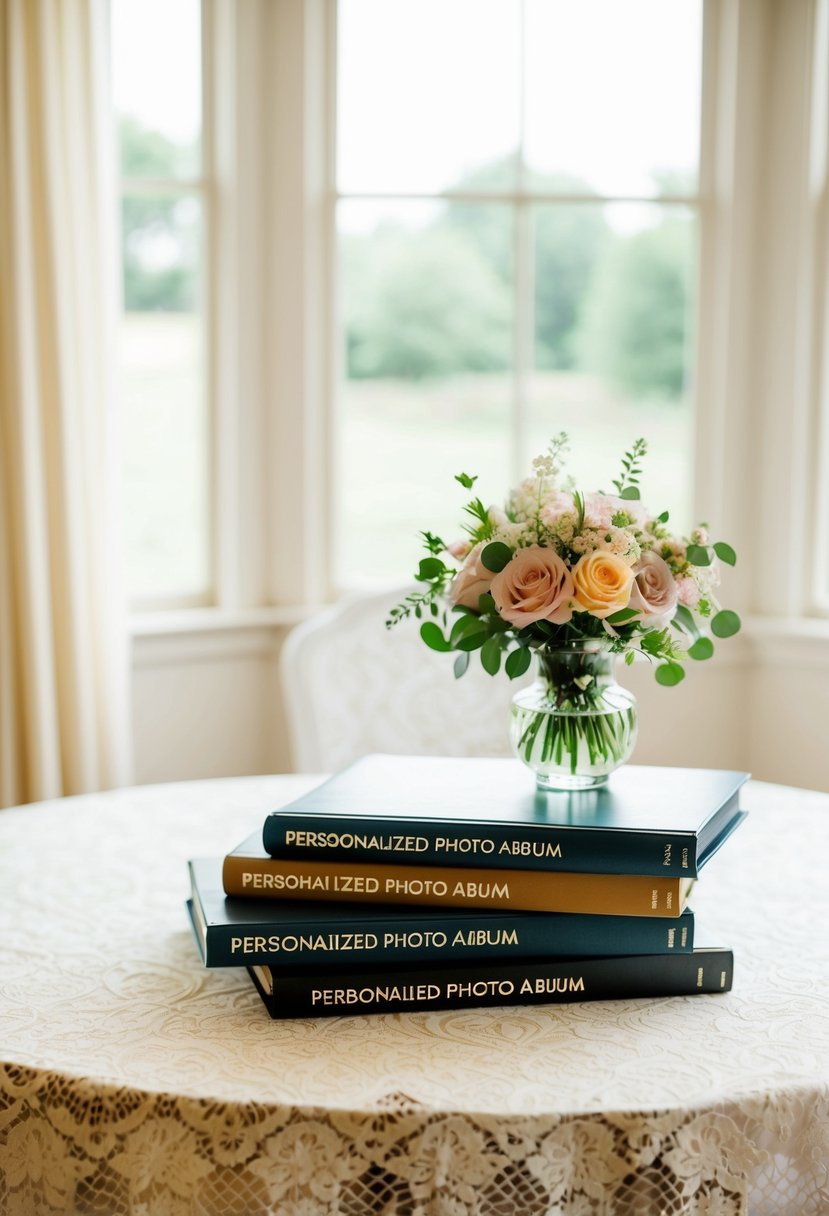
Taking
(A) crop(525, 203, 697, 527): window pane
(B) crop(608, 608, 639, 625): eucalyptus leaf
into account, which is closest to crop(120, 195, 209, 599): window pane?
(A) crop(525, 203, 697, 527): window pane

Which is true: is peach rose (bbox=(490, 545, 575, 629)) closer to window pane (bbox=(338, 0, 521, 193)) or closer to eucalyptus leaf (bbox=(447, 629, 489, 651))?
eucalyptus leaf (bbox=(447, 629, 489, 651))

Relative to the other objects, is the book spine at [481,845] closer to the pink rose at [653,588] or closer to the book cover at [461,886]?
the book cover at [461,886]

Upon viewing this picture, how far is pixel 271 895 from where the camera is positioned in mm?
1165

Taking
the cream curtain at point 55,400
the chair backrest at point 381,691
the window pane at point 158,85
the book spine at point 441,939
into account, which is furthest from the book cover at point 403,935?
the window pane at point 158,85

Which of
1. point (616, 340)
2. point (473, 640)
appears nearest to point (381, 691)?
point (473, 640)

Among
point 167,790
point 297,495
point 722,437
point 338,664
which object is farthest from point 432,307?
point 167,790

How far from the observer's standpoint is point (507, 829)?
3.76 feet

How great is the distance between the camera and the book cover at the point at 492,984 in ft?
3.60

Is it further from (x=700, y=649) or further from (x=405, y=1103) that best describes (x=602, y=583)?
(x=405, y=1103)

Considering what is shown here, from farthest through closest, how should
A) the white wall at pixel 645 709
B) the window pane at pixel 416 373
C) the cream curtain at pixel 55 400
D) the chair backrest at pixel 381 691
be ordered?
the window pane at pixel 416 373 < the white wall at pixel 645 709 < the cream curtain at pixel 55 400 < the chair backrest at pixel 381 691

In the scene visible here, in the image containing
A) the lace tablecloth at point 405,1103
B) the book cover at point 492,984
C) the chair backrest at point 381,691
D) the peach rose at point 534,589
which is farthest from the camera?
the chair backrest at point 381,691

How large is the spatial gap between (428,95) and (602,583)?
2301mm

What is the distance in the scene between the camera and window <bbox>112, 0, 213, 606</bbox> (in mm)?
2951

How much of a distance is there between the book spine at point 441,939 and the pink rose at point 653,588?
0.99ft
